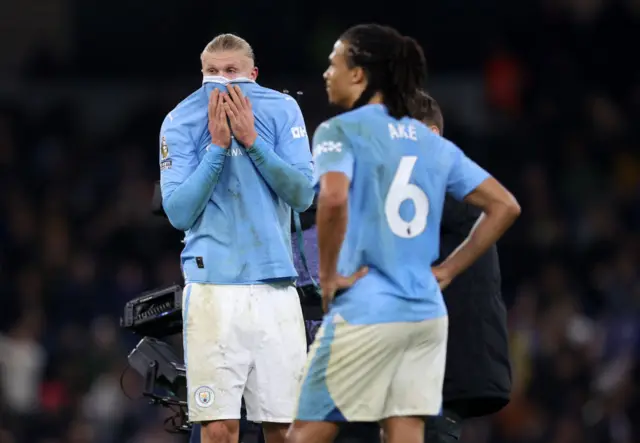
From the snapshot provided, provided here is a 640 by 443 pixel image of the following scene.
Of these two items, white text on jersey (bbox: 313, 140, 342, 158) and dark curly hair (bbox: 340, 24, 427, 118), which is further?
dark curly hair (bbox: 340, 24, 427, 118)

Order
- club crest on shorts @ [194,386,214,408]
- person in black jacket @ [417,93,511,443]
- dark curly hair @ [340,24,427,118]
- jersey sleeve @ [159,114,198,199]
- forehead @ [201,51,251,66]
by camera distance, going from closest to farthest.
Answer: dark curly hair @ [340,24,427,118]
club crest on shorts @ [194,386,214,408]
jersey sleeve @ [159,114,198,199]
forehead @ [201,51,251,66]
person in black jacket @ [417,93,511,443]

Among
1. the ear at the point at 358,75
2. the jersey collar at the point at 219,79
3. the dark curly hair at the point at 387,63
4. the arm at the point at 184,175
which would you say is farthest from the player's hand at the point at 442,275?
the jersey collar at the point at 219,79

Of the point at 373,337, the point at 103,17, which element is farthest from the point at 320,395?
the point at 103,17

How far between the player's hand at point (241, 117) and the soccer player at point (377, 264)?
770 mm

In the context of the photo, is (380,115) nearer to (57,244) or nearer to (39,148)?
(57,244)

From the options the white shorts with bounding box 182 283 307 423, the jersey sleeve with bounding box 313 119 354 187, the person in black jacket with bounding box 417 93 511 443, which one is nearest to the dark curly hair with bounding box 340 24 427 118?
the jersey sleeve with bounding box 313 119 354 187

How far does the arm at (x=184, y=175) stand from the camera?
19.2ft

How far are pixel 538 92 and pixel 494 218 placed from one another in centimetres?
957

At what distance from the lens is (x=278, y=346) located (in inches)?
234

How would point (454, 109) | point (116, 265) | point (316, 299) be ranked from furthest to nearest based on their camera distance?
point (454, 109)
point (116, 265)
point (316, 299)

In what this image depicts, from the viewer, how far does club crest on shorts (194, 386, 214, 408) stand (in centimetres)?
585

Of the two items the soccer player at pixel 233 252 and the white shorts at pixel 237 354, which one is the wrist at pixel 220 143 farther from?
the white shorts at pixel 237 354

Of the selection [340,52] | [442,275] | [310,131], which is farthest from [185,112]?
[310,131]

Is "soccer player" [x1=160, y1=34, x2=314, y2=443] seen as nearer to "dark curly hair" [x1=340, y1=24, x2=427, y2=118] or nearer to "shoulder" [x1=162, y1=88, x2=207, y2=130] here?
"shoulder" [x1=162, y1=88, x2=207, y2=130]
